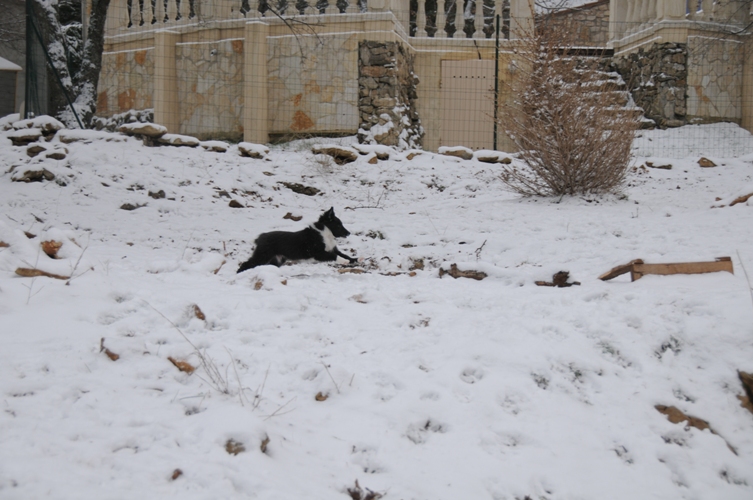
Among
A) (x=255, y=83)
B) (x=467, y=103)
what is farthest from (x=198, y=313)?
(x=467, y=103)

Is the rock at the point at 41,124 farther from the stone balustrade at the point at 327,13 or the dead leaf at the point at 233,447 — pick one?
the dead leaf at the point at 233,447

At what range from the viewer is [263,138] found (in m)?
11.5

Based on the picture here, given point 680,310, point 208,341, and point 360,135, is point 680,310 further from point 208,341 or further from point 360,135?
point 360,135

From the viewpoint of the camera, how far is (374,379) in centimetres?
307

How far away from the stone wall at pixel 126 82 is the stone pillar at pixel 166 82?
1.65 ft

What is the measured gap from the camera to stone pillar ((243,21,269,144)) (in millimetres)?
11281

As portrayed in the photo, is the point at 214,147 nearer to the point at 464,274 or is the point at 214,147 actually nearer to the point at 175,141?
the point at 175,141

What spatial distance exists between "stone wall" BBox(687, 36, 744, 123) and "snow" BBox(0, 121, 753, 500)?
706 cm

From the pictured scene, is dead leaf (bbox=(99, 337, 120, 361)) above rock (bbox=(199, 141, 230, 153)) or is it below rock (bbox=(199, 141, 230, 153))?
below

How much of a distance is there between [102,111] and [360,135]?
664cm

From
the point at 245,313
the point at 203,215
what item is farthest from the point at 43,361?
the point at 203,215

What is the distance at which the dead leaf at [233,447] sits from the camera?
2.37 meters

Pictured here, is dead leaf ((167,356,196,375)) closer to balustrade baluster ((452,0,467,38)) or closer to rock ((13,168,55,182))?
rock ((13,168,55,182))

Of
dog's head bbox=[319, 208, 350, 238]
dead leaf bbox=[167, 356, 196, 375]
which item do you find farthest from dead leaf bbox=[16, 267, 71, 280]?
dog's head bbox=[319, 208, 350, 238]
